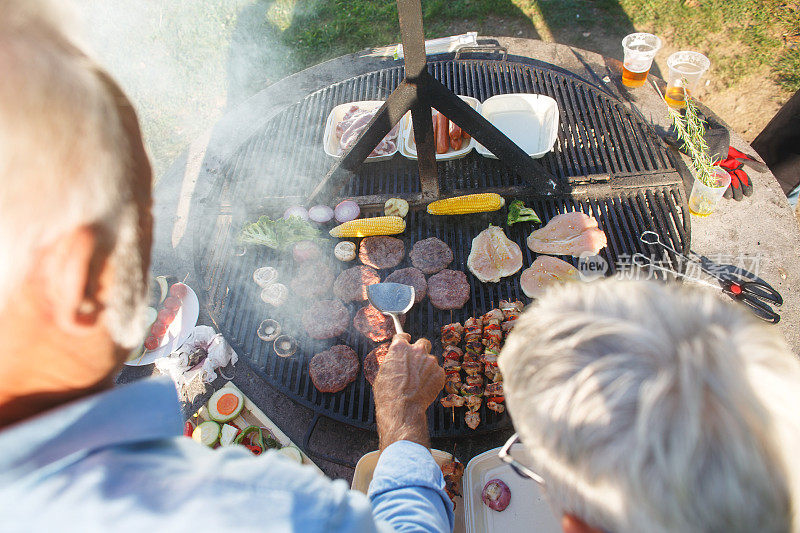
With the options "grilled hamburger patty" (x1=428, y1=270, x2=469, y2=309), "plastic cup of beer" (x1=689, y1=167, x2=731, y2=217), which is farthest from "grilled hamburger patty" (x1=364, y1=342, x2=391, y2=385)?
"plastic cup of beer" (x1=689, y1=167, x2=731, y2=217)

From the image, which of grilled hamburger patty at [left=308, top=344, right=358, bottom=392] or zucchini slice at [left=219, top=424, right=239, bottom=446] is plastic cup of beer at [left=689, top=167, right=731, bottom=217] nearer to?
grilled hamburger patty at [left=308, top=344, right=358, bottom=392]

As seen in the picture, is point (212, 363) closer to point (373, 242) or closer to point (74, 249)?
point (373, 242)

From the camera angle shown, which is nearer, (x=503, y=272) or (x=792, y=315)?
(x=792, y=315)

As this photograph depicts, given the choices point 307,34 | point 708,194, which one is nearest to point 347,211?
point 708,194

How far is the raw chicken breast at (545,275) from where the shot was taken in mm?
3703

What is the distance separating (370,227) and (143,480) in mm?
3241

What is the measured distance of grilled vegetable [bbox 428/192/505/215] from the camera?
4.13 m

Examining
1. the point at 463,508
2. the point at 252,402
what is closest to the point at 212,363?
the point at 252,402

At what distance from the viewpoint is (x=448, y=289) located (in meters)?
3.80

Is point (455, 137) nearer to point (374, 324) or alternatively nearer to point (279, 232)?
point (279, 232)

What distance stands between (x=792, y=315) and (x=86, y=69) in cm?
485

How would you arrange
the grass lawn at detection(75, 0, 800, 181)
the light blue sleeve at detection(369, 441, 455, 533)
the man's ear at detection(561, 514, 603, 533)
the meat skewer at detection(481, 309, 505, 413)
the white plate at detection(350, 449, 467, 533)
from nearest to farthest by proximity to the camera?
the man's ear at detection(561, 514, 603, 533), the light blue sleeve at detection(369, 441, 455, 533), the white plate at detection(350, 449, 467, 533), the meat skewer at detection(481, 309, 505, 413), the grass lawn at detection(75, 0, 800, 181)

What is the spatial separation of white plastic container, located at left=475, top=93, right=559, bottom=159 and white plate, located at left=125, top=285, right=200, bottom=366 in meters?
3.29

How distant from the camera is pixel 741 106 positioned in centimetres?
616
